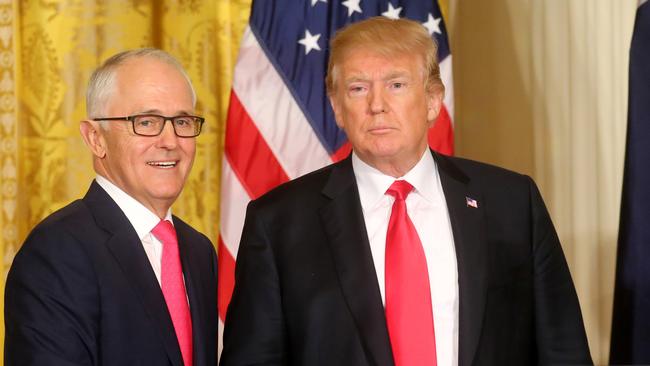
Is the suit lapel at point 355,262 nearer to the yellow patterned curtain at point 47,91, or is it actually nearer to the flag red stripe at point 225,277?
the flag red stripe at point 225,277

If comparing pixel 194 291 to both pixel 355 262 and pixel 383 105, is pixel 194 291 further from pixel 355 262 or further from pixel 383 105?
pixel 383 105

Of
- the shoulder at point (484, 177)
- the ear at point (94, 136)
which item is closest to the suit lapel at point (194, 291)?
the ear at point (94, 136)

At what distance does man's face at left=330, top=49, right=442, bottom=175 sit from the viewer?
2635mm

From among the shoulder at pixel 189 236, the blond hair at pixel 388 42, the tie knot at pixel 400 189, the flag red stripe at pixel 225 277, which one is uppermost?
the blond hair at pixel 388 42

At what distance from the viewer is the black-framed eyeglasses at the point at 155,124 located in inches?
97.9

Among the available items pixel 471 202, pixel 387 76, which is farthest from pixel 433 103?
pixel 471 202

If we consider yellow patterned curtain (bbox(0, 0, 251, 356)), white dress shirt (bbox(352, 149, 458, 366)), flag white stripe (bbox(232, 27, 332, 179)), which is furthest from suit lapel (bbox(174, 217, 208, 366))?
yellow patterned curtain (bbox(0, 0, 251, 356))

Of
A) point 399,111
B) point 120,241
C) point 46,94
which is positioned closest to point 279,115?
point 46,94

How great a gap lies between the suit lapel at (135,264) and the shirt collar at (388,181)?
605 millimetres

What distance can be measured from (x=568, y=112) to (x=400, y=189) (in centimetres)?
181

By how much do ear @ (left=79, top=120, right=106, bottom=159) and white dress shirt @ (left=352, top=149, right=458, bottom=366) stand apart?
673 millimetres

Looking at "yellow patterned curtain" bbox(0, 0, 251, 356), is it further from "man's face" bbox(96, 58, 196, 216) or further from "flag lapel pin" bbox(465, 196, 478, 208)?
"flag lapel pin" bbox(465, 196, 478, 208)

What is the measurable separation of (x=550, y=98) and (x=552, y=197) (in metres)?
0.42

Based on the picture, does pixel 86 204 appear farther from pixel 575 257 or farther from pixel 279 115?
pixel 575 257
